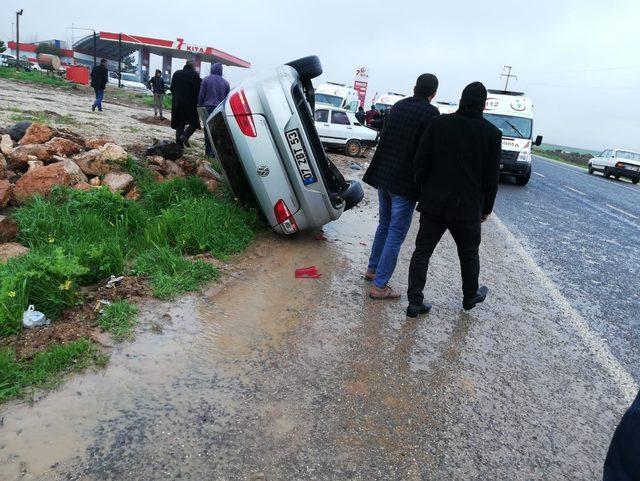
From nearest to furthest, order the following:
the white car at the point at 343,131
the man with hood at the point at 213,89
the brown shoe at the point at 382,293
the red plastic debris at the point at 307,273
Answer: the brown shoe at the point at 382,293 < the red plastic debris at the point at 307,273 < the man with hood at the point at 213,89 < the white car at the point at 343,131

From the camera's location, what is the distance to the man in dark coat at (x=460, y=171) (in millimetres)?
3508

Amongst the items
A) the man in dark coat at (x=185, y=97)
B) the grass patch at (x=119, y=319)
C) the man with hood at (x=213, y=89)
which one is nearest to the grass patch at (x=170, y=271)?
the grass patch at (x=119, y=319)

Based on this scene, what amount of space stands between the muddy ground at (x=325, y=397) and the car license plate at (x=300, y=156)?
118 centimetres

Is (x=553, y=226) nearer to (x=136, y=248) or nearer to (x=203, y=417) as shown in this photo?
(x=136, y=248)

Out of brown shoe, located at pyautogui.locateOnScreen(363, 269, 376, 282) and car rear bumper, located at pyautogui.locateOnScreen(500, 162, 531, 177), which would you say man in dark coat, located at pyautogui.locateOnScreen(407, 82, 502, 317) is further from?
car rear bumper, located at pyautogui.locateOnScreen(500, 162, 531, 177)

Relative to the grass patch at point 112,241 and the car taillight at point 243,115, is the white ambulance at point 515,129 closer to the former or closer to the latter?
the grass patch at point 112,241

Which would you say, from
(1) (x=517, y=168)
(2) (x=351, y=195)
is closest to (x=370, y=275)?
(2) (x=351, y=195)

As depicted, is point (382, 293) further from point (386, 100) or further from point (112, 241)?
point (386, 100)

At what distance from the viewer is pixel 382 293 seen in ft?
14.0

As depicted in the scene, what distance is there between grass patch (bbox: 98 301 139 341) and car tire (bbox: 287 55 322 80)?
3398 millimetres

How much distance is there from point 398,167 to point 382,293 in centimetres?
115

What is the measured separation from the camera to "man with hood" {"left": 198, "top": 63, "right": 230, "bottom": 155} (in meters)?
8.25

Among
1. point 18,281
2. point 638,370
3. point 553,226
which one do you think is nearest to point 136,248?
point 18,281

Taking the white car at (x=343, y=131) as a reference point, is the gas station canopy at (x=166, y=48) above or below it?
above
